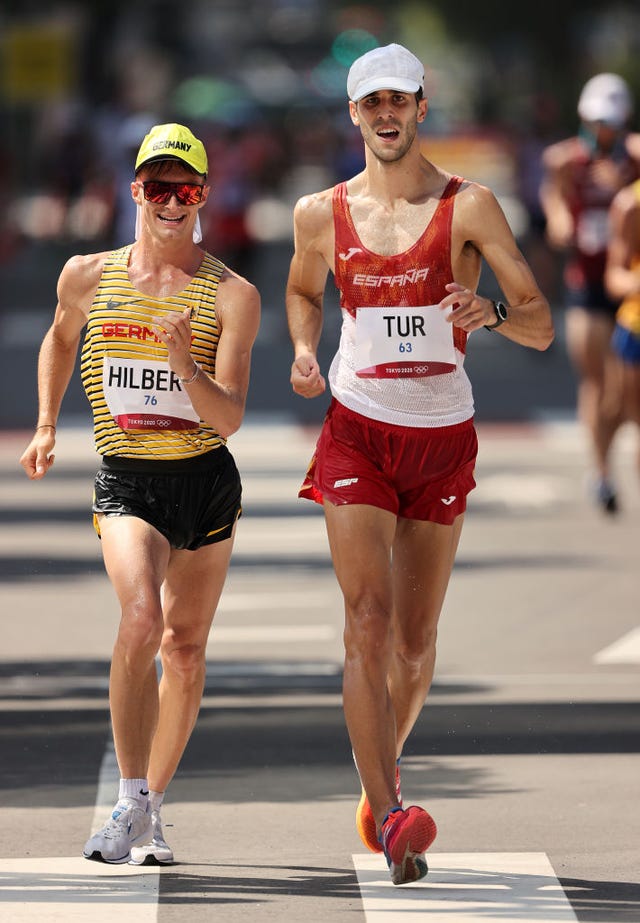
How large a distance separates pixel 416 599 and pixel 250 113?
2544 inches

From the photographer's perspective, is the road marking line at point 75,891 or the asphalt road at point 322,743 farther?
the asphalt road at point 322,743

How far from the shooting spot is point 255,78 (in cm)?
11562

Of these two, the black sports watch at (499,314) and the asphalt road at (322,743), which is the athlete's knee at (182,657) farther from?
the black sports watch at (499,314)

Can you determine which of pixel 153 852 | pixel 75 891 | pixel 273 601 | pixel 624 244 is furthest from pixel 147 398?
pixel 624 244

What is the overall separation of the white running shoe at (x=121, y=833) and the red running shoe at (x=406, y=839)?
0.67 m

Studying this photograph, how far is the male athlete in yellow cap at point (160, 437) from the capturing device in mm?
7105

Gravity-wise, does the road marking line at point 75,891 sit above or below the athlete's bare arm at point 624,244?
below

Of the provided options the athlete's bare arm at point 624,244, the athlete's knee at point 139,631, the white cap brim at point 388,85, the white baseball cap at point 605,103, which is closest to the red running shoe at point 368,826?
the athlete's knee at point 139,631

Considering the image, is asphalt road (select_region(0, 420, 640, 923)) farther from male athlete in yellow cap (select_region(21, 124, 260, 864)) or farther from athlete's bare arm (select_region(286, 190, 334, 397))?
athlete's bare arm (select_region(286, 190, 334, 397))

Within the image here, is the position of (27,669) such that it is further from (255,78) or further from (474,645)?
(255,78)

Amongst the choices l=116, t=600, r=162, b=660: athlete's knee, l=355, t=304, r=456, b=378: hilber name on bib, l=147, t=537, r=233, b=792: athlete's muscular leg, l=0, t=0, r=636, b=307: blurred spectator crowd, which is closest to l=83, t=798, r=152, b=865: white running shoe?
l=147, t=537, r=233, b=792: athlete's muscular leg

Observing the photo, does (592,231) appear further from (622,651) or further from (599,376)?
(622,651)

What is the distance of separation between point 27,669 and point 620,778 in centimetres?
292

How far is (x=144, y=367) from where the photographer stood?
725 cm
